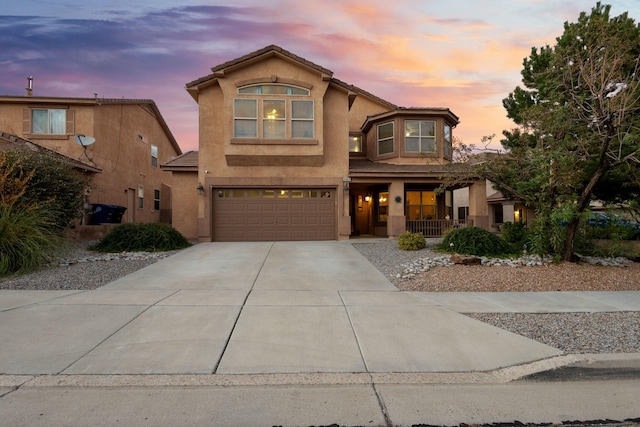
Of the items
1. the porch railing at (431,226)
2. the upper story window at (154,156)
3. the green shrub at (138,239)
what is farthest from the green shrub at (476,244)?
the upper story window at (154,156)

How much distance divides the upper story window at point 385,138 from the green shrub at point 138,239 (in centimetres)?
1132

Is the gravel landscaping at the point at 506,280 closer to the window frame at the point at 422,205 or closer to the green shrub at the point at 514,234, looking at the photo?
the green shrub at the point at 514,234

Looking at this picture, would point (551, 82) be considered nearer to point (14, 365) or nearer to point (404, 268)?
point (404, 268)

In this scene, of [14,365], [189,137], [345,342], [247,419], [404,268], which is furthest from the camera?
[189,137]

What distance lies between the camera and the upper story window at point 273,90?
1559 cm

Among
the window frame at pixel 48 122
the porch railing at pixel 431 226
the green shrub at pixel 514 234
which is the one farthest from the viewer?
the porch railing at pixel 431 226

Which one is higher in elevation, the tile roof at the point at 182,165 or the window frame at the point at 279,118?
the window frame at the point at 279,118

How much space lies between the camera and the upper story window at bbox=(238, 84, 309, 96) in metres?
15.6

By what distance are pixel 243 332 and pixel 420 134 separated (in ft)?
51.8

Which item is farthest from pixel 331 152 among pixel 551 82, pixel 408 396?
pixel 408 396

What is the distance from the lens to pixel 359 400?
130 inches

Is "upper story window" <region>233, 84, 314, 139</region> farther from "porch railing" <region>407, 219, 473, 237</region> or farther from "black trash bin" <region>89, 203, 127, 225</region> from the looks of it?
A: "black trash bin" <region>89, 203, 127, 225</region>

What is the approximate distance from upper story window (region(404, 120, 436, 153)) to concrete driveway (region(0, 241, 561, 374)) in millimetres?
11877

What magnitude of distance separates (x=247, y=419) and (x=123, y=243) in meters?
11.0
